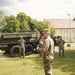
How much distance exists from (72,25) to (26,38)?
6878 cm

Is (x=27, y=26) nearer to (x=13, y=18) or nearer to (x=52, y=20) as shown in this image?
(x=13, y=18)

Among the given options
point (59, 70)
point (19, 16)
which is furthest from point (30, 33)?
point (19, 16)

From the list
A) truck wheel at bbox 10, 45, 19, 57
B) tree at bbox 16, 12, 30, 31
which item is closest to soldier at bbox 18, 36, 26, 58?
truck wheel at bbox 10, 45, 19, 57

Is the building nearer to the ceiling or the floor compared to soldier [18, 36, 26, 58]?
nearer to the ceiling

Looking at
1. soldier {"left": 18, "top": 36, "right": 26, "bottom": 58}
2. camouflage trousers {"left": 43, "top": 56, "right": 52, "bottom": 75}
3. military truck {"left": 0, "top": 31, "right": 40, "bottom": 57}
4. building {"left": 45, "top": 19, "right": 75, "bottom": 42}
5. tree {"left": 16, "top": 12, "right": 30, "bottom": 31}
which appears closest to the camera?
camouflage trousers {"left": 43, "top": 56, "right": 52, "bottom": 75}

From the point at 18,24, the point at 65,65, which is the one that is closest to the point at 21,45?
the point at 65,65

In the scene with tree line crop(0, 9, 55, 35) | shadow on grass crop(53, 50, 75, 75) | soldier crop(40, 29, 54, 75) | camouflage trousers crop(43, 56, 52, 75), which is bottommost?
shadow on grass crop(53, 50, 75, 75)

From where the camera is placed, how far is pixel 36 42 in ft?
73.3

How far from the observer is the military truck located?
20922 millimetres

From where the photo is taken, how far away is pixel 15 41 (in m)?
21.3

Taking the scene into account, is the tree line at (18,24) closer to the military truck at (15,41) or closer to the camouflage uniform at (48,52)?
the military truck at (15,41)

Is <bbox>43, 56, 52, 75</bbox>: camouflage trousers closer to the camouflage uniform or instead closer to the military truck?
the camouflage uniform

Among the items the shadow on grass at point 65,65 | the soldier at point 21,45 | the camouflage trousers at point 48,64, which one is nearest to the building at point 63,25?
the soldier at point 21,45

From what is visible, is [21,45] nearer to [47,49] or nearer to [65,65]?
[65,65]
